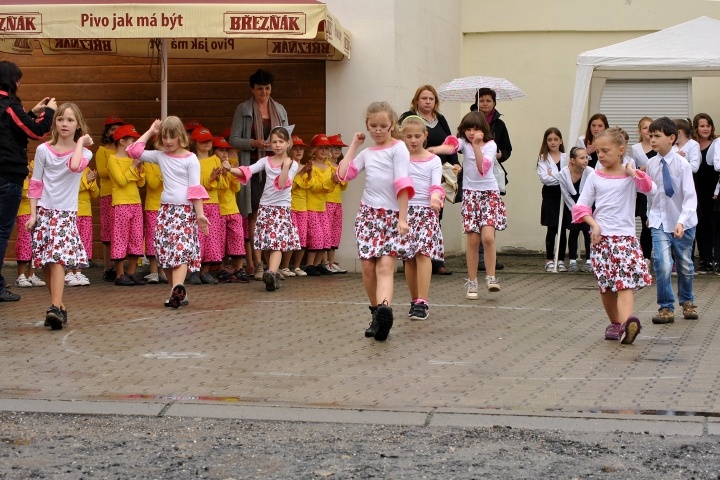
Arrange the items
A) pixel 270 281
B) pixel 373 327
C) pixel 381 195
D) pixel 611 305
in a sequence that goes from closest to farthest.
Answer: pixel 373 327 < pixel 611 305 < pixel 381 195 < pixel 270 281

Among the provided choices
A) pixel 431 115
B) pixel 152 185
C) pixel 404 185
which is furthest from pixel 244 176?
pixel 404 185

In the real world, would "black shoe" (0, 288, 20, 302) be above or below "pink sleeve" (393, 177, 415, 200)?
below

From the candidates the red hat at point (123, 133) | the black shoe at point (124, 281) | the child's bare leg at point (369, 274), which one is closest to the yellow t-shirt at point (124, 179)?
the red hat at point (123, 133)

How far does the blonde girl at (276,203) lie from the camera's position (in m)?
13.5

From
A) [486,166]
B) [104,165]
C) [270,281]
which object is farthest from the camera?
[104,165]

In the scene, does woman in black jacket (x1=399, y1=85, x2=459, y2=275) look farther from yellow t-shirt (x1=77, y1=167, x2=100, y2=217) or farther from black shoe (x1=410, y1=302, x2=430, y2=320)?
yellow t-shirt (x1=77, y1=167, x2=100, y2=217)

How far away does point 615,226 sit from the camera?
379 inches

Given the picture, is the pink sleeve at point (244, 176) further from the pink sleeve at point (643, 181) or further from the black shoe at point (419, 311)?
the pink sleeve at point (643, 181)

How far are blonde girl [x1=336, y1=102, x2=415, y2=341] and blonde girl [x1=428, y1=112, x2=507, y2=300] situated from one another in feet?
8.21

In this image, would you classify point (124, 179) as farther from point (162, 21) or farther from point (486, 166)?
point (486, 166)

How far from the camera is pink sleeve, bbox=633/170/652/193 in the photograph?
9562 mm

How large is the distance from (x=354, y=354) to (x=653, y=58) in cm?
743

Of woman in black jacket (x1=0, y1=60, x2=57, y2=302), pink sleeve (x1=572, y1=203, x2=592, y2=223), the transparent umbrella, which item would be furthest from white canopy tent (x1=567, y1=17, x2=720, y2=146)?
woman in black jacket (x1=0, y1=60, x2=57, y2=302)

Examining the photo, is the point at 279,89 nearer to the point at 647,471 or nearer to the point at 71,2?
the point at 71,2
